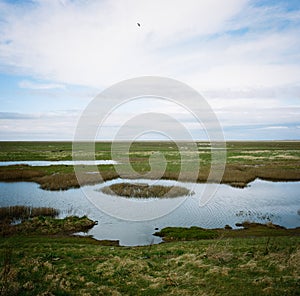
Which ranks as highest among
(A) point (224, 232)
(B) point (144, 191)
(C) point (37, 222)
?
(B) point (144, 191)

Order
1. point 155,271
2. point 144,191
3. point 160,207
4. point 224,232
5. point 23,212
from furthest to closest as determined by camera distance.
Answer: point 144,191 → point 160,207 → point 23,212 → point 224,232 → point 155,271

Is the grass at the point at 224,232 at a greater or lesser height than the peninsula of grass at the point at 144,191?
lesser

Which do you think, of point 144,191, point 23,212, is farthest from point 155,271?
point 144,191

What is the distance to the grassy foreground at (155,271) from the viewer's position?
824 centimetres

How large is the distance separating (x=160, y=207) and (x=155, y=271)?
51.9ft

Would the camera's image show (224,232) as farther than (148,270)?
Yes

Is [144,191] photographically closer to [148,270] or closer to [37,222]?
[37,222]

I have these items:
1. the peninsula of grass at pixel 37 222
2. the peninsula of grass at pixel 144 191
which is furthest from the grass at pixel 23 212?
the peninsula of grass at pixel 144 191

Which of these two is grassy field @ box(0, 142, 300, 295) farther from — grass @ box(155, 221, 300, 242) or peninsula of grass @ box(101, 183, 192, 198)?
peninsula of grass @ box(101, 183, 192, 198)

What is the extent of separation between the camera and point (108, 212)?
23922 mm

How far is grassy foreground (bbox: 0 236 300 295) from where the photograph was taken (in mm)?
8242

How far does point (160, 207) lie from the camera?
2595 centimetres

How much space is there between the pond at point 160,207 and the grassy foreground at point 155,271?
520cm

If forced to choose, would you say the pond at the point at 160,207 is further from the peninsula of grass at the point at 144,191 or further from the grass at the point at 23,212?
the peninsula of grass at the point at 144,191
